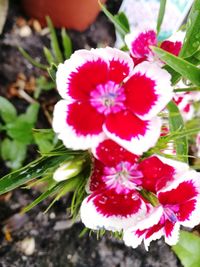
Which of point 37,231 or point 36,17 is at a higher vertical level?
point 36,17

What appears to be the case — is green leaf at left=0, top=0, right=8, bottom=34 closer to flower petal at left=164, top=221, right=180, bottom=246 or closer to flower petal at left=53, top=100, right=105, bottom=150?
flower petal at left=53, top=100, right=105, bottom=150

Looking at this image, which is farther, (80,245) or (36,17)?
(36,17)

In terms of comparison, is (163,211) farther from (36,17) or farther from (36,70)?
(36,17)

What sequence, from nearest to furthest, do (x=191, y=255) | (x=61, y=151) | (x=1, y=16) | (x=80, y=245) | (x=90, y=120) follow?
(x=90, y=120) < (x=61, y=151) < (x=191, y=255) < (x=80, y=245) < (x=1, y=16)

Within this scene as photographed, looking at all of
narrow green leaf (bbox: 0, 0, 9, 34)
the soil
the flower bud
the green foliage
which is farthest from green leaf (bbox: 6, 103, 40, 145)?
the flower bud

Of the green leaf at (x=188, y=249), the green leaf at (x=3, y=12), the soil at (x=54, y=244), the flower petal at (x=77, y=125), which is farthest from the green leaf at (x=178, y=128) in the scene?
the green leaf at (x=3, y=12)

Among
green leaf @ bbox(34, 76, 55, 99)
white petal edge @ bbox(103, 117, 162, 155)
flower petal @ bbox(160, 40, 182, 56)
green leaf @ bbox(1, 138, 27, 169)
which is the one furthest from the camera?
green leaf @ bbox(34, 76, 55, 99)

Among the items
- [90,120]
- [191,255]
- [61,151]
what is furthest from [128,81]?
[191,255]
